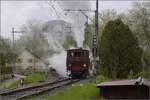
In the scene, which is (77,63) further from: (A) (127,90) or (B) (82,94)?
(A) (127,90)

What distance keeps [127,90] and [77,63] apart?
113 ft

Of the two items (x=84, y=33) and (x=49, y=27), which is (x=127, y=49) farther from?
(x=49, y=27)

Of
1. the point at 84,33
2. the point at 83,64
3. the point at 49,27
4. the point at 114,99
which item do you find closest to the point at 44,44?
the point at 49,27

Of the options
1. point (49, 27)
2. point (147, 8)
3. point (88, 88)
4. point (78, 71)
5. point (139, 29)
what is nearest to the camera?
point (88, 88)

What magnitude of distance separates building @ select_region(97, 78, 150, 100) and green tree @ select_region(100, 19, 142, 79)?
638 centimetres

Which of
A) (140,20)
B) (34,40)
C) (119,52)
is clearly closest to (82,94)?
(119,52)

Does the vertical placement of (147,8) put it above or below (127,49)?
above

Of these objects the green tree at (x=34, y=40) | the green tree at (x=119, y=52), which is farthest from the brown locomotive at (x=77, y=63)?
the green tree at (x=34, y=40)

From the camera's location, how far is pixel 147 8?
6781 centimetres

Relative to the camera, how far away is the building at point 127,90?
21234 millimetres

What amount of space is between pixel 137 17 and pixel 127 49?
38.8 metres

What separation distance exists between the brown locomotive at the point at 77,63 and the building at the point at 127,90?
32.8 m

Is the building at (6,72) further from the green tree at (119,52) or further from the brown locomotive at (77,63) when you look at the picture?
the green tree at (119,52)

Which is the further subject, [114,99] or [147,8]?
[147,8]
